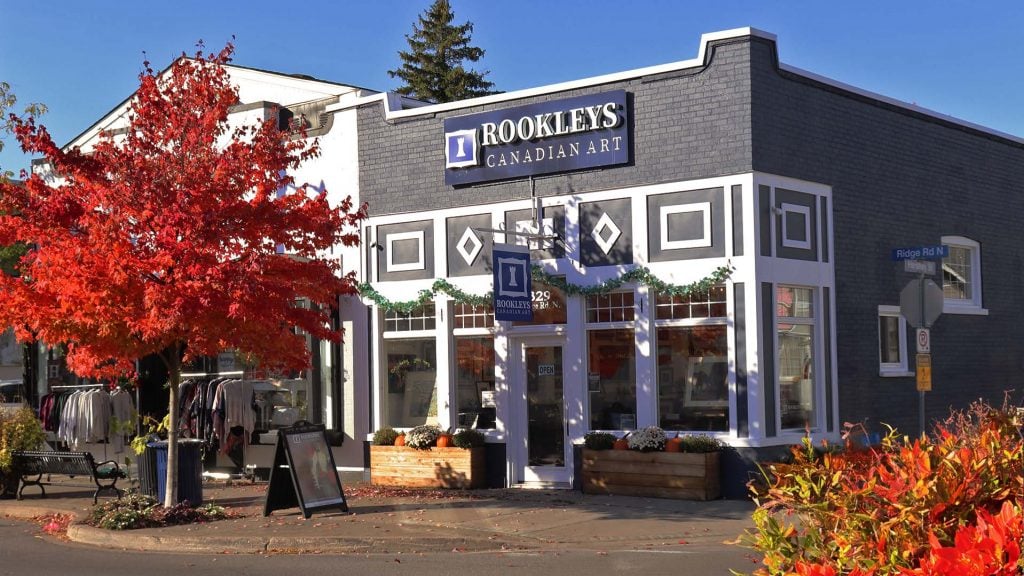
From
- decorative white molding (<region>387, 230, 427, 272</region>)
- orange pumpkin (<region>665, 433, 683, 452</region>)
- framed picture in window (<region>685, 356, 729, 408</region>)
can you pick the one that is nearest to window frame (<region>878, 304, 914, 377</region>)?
framed picture in window (<region>685, 356, 729, 408</region>)

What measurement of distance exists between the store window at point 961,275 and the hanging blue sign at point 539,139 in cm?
640

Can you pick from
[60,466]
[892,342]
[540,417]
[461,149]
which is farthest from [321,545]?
[892,342]

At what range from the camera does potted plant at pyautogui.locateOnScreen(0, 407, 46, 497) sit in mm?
17672

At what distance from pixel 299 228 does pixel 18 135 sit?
3.48 meters

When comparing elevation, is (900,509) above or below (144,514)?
above

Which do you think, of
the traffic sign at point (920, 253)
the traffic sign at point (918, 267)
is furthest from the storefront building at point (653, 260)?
the traffic sign at point (918, 267)

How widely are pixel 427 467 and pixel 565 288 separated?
3.37 metres

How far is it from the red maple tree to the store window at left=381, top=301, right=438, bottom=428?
2.91 metres

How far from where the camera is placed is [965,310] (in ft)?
62.5

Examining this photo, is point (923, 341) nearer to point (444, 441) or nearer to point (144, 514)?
point (444, 441)

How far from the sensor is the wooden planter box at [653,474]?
14961 mm

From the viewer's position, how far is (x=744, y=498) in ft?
49.5

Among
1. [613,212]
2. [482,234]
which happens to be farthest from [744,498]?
[482,234]

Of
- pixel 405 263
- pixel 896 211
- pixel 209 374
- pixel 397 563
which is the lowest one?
pixel 397 563
